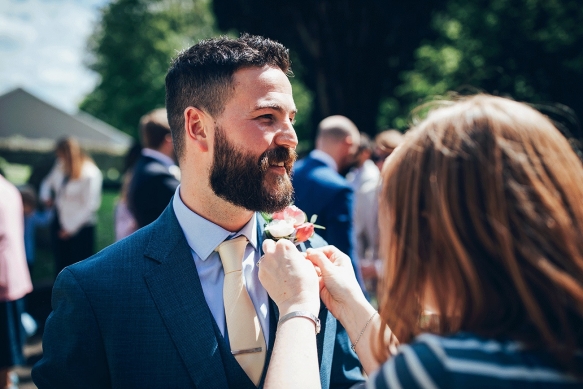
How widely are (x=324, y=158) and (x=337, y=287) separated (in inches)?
132

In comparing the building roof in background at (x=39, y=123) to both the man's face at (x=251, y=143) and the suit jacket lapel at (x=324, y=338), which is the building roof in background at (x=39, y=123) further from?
the suit jacket lapel at (x=324, y=338)

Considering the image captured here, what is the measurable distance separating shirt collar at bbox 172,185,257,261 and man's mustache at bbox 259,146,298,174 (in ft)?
1.01

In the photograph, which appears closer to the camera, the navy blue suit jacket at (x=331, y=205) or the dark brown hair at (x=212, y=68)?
the dark brown hair at (x=212, y=68)

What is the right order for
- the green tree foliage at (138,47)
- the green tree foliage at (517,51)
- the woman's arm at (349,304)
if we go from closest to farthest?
the woman's arm at (349,304), the green tree foliage at (517,51), the green tree foliage at (138,47)

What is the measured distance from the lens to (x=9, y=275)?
418 centimetres

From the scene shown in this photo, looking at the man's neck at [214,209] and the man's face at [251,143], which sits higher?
the man's face at [251,143]

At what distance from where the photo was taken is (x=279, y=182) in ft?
6.79

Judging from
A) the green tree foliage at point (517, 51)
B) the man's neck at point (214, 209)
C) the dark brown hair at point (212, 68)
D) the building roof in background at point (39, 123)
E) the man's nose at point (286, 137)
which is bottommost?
the man's neck at point (214, 209)

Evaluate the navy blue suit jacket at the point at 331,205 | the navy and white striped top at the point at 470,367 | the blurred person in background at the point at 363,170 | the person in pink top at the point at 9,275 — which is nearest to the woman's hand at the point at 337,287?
the navy and white striped top at the point at 470,367

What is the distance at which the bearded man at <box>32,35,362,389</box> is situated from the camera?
1650 mm

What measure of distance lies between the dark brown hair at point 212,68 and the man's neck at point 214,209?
256 mm

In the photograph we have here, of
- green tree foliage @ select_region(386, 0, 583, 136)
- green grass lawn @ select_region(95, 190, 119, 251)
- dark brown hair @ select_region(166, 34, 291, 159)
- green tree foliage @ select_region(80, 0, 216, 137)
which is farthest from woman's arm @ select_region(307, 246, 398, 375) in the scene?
green tree foliage @ select_region(80, 0, 216, 137)

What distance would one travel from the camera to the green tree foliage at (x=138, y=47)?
106 ft

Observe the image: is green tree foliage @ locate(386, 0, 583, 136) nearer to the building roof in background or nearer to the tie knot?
the tie knot
